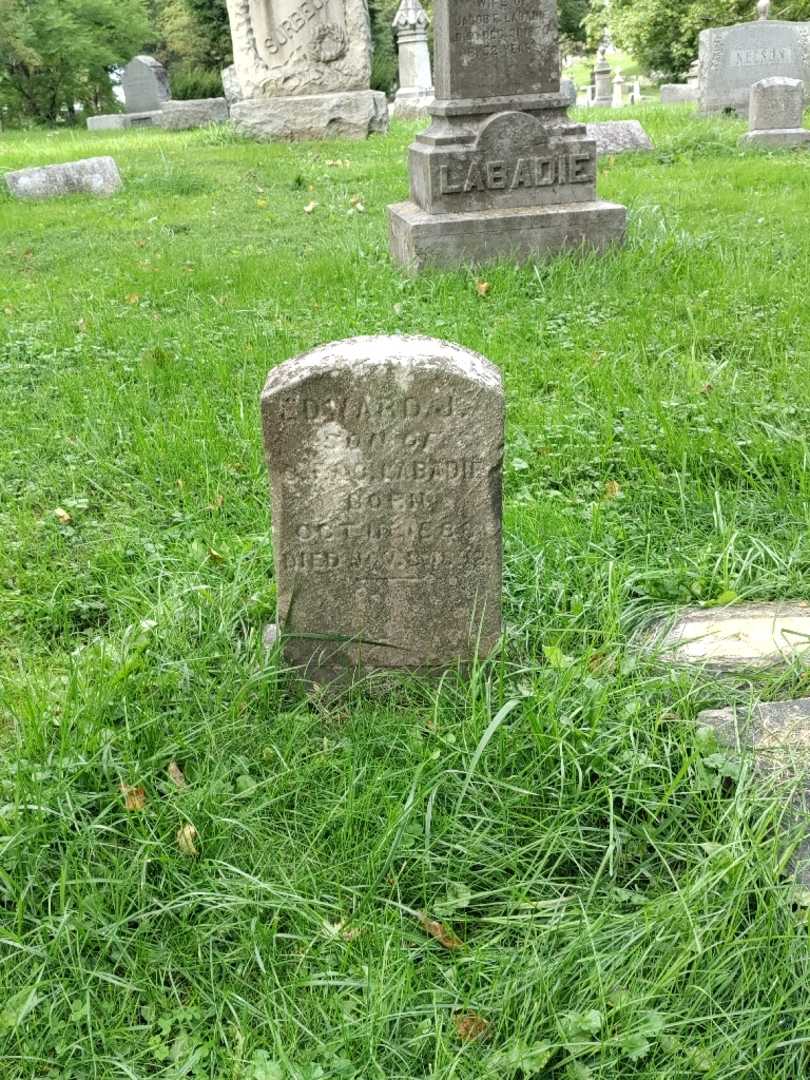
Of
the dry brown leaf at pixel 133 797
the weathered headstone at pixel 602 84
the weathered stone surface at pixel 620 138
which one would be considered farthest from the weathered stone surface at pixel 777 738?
the weathered headstone at pixel 602 84

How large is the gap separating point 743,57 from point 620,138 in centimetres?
661

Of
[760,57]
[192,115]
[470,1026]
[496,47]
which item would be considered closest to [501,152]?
[496,47]

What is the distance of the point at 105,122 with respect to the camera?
2520 cm

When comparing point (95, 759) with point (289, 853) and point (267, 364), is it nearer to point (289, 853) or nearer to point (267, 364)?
point (289, 853)

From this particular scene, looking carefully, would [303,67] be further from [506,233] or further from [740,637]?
[740,637]

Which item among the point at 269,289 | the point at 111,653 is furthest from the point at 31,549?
the point at 269,289

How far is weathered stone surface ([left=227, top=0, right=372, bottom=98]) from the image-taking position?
47.9 feet

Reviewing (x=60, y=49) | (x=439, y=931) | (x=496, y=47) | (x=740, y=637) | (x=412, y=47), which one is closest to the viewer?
(x=439, y=931)

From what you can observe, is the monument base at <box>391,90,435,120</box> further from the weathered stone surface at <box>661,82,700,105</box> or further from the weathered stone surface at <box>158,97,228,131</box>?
the weathered stone surface at <box>661,82,700,105</box>

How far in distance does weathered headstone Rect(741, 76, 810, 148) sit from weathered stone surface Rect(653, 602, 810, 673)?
10.9 metres

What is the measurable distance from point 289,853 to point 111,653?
88 centimetres

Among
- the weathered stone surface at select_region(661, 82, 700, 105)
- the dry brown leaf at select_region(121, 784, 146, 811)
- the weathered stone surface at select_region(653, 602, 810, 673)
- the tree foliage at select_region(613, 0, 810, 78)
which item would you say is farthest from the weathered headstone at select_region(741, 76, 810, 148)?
the tree foliage at select_region(613, 0, 810, 78)

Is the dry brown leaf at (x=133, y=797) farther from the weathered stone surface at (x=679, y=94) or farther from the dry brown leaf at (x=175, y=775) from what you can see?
the weathered stone surface at (x=679, y=94)

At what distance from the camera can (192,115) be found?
20.4 meters
